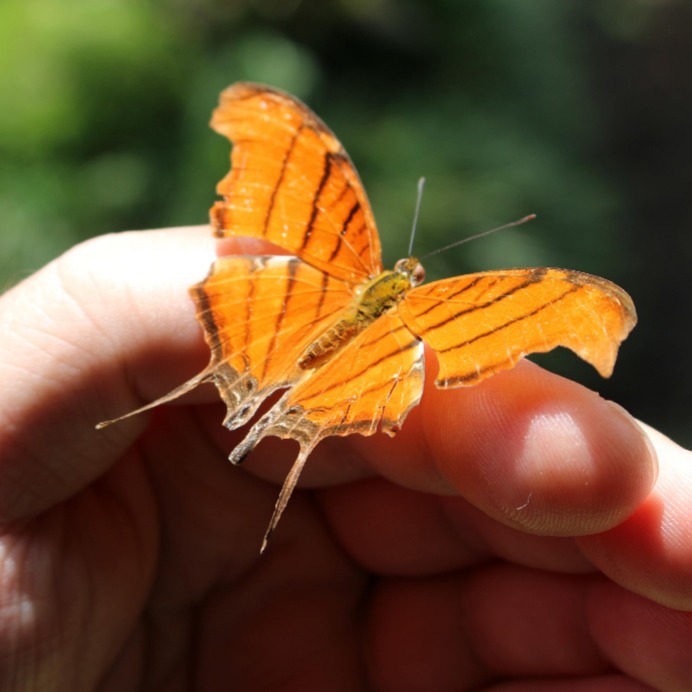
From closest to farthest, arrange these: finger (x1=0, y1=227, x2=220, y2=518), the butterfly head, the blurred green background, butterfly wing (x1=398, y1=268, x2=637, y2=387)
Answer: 1. butterfly wing (x1=398, y1=268, x2=637, y2=387)
2. finger (x1=0, y1=227, x2=220, y2=518)
3. the butterfly head
4. the blurred green background

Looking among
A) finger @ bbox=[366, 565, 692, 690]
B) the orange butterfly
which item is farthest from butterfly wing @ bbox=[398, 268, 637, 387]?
finger @ bbox=[366, 565, 692, 690]

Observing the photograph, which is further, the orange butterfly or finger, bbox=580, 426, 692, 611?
finger, bbox=580, 426, 692, 611

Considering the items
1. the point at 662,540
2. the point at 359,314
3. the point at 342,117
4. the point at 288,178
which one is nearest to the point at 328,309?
the point at 359,314

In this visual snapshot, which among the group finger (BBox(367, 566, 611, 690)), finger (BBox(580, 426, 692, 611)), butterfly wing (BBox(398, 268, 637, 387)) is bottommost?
finger (BBox(367, 566, 611, 690))

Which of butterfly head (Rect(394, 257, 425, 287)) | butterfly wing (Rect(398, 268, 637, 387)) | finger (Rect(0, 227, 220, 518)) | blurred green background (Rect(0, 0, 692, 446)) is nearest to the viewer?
butterfly wing (Rect(398, 268, 637, 387))

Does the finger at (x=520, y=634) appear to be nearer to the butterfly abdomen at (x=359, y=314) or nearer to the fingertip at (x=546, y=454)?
the fingertip at (x=546, y=454)

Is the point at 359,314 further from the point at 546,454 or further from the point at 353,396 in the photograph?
the point at 546,454

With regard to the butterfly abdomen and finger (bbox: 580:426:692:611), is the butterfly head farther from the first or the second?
finger (bbox: 580:426:692:611)
